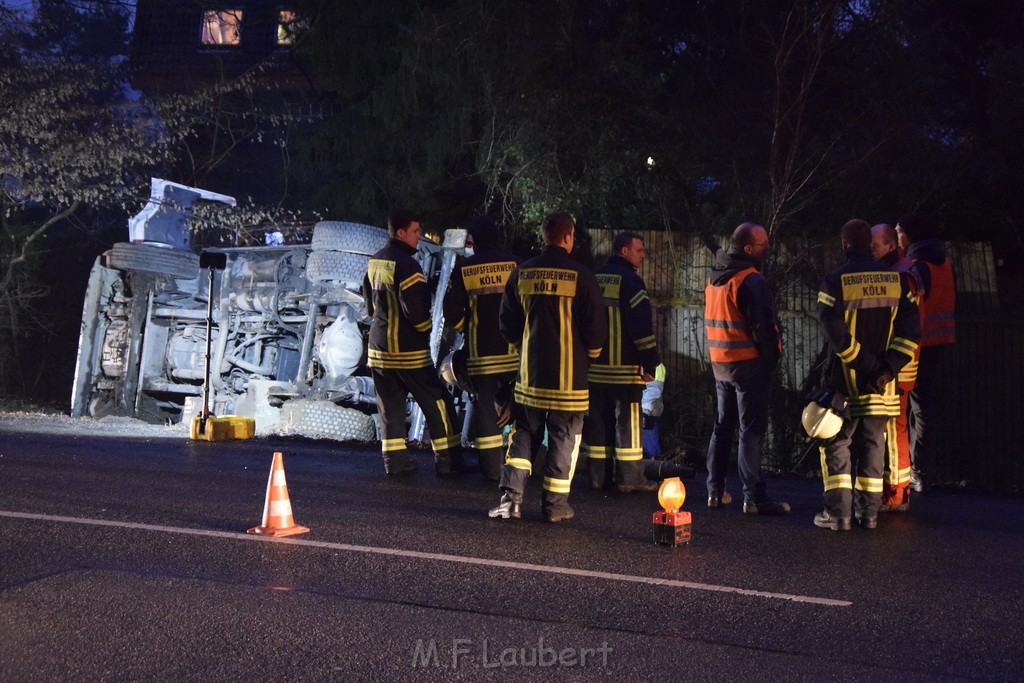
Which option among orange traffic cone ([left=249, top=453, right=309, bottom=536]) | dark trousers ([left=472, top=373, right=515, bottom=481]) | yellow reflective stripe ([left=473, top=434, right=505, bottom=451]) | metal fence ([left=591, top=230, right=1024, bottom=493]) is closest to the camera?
orange traffic cone ([left=249, top=453, right=309, bottom=536])

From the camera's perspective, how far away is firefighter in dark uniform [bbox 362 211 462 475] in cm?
846

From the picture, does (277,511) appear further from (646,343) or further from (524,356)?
(646,343)

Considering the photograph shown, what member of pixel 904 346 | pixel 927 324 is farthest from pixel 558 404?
pixel 927 324

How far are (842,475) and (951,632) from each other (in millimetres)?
2183

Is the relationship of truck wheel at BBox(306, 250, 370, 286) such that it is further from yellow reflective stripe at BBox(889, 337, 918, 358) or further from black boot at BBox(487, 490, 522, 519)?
yellow reflective stripe at BBox(889, 337, 918, 358)

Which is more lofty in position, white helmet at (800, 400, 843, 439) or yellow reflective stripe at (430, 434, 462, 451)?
white helmet at (800, 400, 843, 439)

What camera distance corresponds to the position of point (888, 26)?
41.0 feet

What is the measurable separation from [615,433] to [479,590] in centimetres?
330

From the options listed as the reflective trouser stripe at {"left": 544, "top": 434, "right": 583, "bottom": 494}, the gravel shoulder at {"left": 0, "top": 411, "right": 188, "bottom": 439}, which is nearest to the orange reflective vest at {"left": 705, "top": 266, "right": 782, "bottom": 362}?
the reflective trouser stripe at {"left": 544, "top": 434, "right": 583, "bottom": 494}

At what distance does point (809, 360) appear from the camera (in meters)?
11.8

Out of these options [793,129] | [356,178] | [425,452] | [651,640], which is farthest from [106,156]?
[651,640]

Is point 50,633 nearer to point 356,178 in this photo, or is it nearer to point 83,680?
point 83,680

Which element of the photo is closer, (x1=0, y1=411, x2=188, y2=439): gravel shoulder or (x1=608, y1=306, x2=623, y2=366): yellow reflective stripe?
(x1=608, y1=306, x2=623, y2=366): yellow reflective stripe

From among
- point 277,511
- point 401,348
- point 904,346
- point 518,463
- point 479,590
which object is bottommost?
point 479,590
